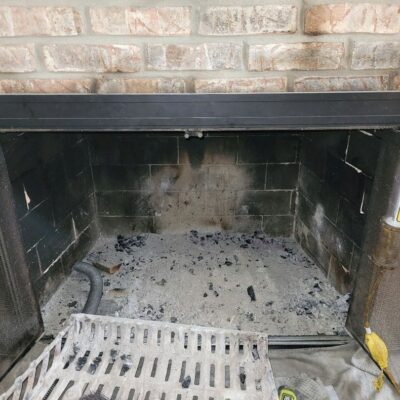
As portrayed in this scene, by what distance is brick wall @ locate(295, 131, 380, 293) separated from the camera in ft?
→ 6.68

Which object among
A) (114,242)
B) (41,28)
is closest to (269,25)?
(41,28)

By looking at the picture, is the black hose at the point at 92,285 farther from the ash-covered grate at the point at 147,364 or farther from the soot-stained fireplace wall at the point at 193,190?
the ash-covered grate at the point at 147,364

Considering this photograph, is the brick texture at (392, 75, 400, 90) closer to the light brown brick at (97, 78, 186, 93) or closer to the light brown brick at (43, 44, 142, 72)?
the light brown brick at (97, 78, 186, 93)

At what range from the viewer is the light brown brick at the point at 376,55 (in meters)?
1.27

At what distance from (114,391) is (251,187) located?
1.81m

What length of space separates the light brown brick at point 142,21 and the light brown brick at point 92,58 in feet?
0.18

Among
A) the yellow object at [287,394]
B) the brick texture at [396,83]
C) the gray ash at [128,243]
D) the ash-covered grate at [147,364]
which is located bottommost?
the gray ash at [128,243]

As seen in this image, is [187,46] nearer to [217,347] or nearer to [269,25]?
[269,25]

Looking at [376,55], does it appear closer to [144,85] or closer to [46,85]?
[144,85]

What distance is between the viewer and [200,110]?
1.32 m

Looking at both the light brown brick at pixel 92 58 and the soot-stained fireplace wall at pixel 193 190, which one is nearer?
the light brown brick at pixel 92 58

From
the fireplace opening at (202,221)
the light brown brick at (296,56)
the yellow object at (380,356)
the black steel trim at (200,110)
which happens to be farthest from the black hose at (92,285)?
the light brown brick at (296,56)

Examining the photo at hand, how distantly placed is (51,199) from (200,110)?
1.39 meters

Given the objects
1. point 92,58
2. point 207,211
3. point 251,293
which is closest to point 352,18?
point 92,58
